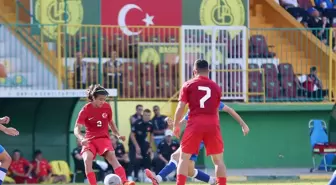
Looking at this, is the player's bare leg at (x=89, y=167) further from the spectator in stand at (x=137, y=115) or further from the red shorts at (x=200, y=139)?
the spectator in stand at (x=137, y=115)

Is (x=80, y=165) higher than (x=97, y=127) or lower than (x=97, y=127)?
lower

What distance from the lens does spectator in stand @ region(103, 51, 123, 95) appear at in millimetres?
29234

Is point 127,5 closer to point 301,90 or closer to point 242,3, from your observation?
point 242,3

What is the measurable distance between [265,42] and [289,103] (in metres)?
1.88

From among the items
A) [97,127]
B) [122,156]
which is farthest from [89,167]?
[122,156]

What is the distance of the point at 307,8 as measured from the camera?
111 feet

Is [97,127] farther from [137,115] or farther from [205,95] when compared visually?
[137,115]

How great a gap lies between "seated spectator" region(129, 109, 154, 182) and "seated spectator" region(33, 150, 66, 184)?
6.38 ft

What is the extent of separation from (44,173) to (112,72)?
13.1 feet

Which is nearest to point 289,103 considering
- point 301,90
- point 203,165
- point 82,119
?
point 301,90

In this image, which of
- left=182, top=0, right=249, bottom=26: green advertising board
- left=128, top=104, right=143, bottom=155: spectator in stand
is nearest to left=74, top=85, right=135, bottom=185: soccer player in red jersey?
left=128, top=104, right=143, bottom=155: spectator in stand

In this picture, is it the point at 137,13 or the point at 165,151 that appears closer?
the point at 165,151

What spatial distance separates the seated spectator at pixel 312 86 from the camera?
101ft

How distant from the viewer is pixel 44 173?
87.0ft
